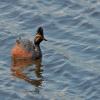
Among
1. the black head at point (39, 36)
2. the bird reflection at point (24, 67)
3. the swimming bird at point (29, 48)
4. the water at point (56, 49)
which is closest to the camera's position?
the water at point (56, 49)

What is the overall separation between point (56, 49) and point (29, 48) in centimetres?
87

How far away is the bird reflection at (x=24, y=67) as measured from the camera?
54.2ft

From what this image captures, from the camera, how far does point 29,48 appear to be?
18719mm

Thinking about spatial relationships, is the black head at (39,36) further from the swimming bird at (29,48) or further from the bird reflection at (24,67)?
the bird reflection at (24,67)

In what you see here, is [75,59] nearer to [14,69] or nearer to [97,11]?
[14,69]

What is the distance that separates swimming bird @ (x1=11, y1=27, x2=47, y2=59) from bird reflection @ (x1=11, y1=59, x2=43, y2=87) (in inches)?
6.1

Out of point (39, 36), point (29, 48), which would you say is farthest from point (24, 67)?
point (39, 36)

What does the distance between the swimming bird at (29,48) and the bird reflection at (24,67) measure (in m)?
0.16

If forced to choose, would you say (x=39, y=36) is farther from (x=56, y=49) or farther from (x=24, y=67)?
(x=24, y=67)

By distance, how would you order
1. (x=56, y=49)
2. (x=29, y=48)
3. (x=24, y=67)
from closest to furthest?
(x=24, y=67) < (x=56, y=49) < (x=29, y=48)

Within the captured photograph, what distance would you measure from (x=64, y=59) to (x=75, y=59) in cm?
35

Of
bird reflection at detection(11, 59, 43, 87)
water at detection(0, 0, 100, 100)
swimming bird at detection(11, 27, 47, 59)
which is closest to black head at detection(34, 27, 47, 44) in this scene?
swimming bird at detection(11, 27, 47, 59)

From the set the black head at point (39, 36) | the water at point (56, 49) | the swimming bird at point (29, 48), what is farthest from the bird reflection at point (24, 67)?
the black head at point (39, 36)

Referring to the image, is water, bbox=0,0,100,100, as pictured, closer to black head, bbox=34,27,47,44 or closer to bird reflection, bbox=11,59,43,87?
bird reflection, bbox=11,59,43,87
